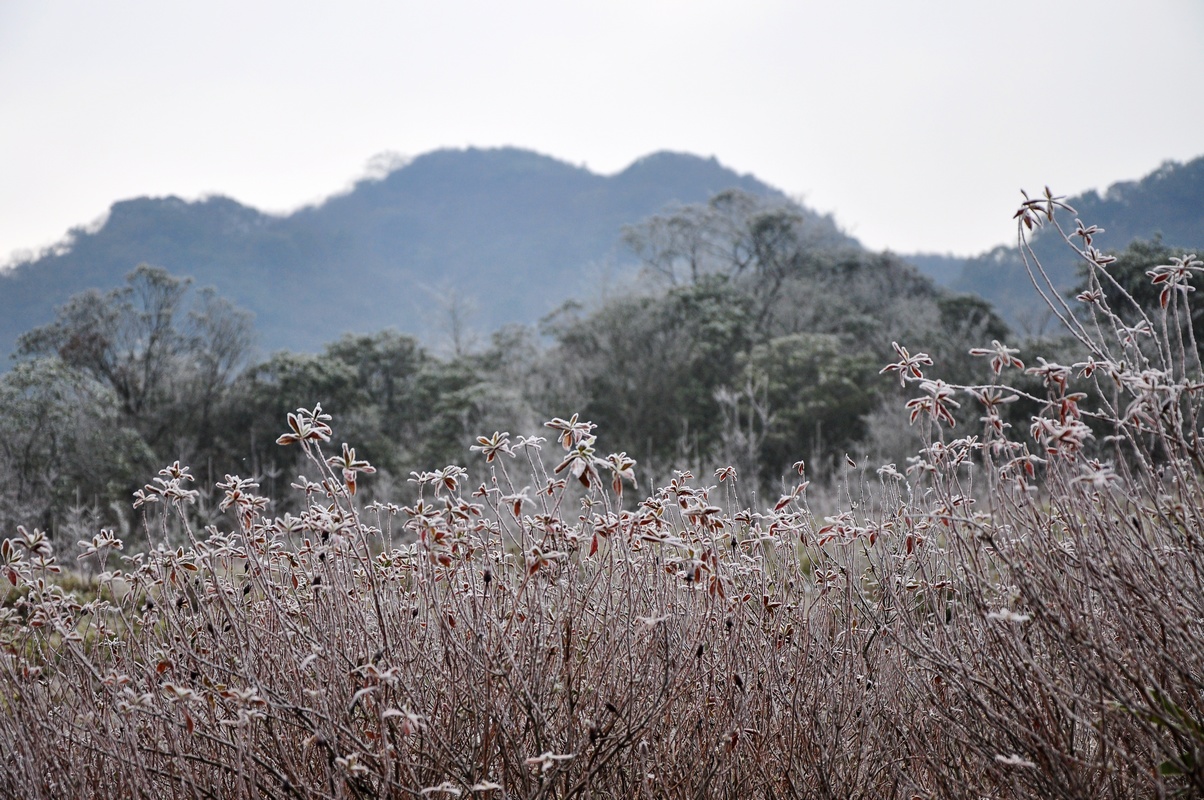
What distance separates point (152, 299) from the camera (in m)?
19.7

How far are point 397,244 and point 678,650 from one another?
278 feet

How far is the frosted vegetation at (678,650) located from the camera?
1938 mm

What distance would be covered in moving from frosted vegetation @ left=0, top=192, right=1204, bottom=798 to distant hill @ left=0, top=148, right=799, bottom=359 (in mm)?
40594

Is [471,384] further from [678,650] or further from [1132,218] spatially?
[1132,218]

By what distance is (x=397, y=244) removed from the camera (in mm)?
82500

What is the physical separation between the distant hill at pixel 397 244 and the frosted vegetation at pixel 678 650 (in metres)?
40.6

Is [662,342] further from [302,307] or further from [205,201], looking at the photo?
[205,201]

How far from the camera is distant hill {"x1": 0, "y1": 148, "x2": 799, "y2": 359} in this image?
2114 inches

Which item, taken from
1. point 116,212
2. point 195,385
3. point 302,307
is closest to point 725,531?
point 195,385

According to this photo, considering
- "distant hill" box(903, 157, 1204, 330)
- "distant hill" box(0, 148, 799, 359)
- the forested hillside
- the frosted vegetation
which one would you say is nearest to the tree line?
the forested hillside

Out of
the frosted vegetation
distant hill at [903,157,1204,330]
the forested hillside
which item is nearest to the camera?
the frosted vegetation

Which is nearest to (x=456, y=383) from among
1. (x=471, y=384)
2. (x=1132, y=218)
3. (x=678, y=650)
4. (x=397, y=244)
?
(x=471, y=384)

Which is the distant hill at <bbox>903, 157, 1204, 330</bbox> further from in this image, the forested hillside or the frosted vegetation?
the frosted vegetation

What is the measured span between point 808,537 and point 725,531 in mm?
284
